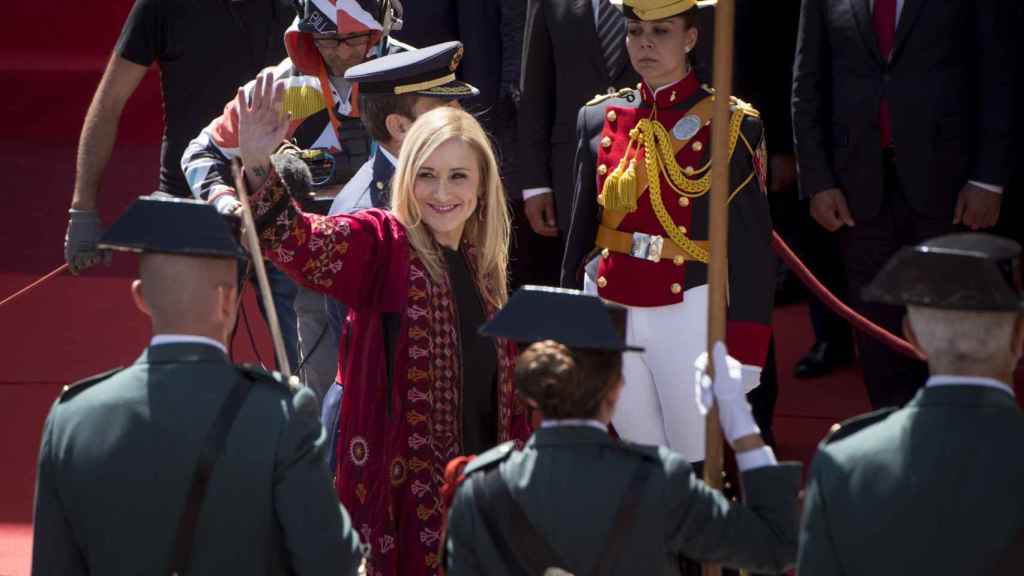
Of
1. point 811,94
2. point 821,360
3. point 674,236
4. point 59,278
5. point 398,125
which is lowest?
point 821,360

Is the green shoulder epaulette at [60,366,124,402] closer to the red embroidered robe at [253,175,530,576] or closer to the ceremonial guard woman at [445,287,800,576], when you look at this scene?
the ceremonial guard woman at [445,287,800,576]

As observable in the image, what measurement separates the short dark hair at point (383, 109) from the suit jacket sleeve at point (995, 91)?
194 centimetres

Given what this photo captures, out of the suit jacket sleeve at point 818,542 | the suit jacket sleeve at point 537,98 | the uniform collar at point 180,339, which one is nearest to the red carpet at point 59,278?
the suit jacket sleeve at point 537,98

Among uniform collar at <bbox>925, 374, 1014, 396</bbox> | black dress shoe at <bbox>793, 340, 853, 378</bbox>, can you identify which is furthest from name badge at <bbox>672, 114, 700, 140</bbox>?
black dress shoe at <bbox>793, 340, 853, 378</bbox>

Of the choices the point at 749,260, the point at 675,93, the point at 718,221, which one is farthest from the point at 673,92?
the point at 718,221

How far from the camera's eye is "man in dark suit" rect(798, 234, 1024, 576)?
3102 mm

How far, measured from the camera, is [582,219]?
5.29 metres

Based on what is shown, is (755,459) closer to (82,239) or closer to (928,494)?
(928,494)

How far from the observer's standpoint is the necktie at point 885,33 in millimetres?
6059

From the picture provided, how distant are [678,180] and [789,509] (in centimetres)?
196

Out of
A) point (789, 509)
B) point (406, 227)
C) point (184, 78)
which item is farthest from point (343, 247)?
point (184, 78)

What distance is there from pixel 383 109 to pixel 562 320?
1.83 meters

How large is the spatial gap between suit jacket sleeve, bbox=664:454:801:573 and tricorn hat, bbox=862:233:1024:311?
371mm

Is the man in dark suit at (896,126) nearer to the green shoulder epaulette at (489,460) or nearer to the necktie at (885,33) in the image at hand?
the necktie at (885,33)
